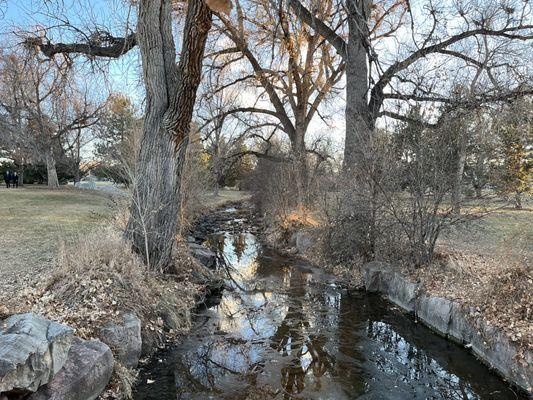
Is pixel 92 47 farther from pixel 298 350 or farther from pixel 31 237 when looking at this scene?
pixel 298 350

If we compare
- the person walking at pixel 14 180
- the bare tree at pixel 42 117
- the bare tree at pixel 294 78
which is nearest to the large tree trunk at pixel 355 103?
the bare tree at pixel 294 78

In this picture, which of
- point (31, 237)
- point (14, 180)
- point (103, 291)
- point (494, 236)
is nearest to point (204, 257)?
point (31, 237)

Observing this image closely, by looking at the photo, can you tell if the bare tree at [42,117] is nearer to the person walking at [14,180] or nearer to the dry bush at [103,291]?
the person walking at [14,180]

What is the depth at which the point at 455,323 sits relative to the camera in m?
6.82

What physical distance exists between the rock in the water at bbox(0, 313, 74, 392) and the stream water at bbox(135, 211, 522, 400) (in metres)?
1.24

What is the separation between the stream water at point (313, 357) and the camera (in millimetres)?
5305

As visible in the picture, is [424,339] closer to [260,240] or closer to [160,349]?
[160,349]

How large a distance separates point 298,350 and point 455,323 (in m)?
2.62

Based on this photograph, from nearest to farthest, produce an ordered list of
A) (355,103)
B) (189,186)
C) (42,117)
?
(355,103) < (189,186) < (42,117)

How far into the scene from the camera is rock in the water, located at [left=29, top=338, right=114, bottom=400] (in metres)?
4.28

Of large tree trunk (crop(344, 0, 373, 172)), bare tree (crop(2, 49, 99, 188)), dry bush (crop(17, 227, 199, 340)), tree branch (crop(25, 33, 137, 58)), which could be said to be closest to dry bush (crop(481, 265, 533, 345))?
dry bush (crop(17, 227, 199, 340))

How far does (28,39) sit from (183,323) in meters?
7.12

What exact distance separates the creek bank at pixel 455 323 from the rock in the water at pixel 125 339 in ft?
16.1

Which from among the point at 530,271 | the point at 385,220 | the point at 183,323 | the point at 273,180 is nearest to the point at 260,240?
the point at 273,180
